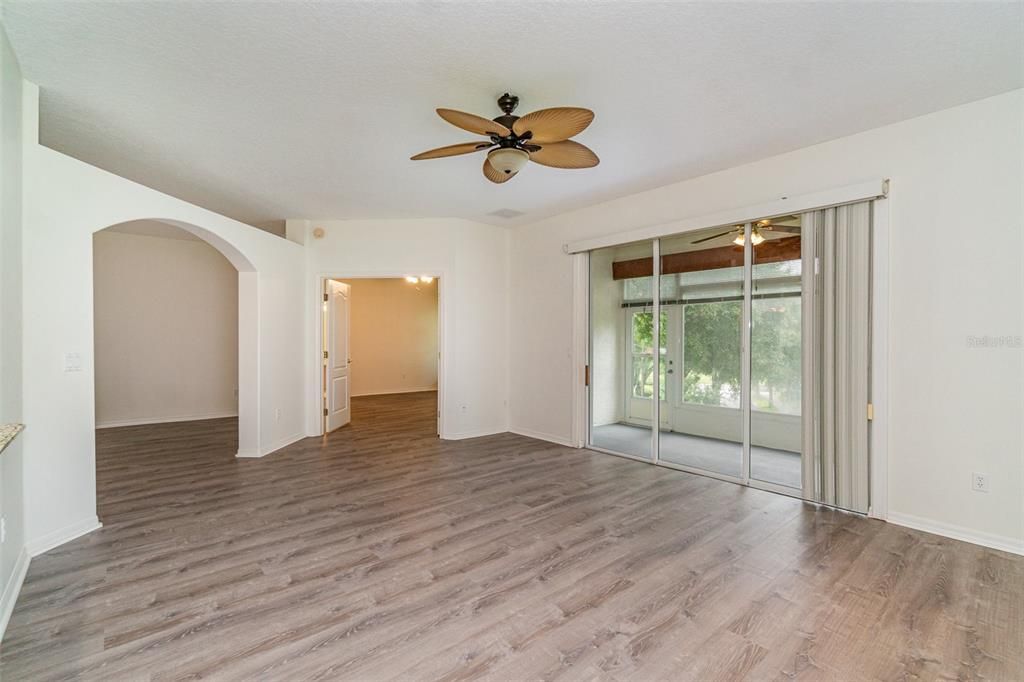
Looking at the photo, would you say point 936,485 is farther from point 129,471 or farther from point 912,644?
point 129,471

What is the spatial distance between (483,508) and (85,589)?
7.63 feet

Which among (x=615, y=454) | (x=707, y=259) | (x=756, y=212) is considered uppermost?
(x=756, y=212)

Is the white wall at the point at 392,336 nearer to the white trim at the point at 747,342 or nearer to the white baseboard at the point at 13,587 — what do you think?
the white baseboard at the point at 13,587

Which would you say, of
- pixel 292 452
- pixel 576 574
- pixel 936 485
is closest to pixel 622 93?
pixel 576 574

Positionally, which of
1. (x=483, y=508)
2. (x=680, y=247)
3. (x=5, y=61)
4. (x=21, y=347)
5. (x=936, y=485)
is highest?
(x=5, y=61)

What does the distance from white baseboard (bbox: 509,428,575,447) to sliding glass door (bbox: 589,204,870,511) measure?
1.11ft

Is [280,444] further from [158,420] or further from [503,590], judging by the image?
[503,590]

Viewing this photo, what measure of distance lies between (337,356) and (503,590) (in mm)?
4985

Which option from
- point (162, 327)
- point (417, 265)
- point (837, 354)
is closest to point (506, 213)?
point (417, 265)

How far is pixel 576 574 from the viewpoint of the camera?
8.24ft

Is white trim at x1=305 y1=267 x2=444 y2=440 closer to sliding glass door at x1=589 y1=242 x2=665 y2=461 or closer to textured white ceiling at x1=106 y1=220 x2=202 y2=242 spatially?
sliding glass door at x1=589 y1=242 x2=665 y2=461

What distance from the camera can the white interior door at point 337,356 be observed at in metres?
6.21

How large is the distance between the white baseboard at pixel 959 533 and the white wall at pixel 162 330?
866cm

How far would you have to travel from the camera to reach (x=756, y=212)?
3869 mm
